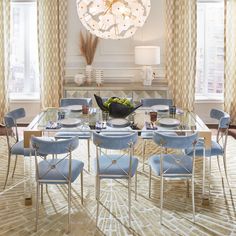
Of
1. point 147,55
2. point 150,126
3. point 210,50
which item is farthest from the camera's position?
point 210,50

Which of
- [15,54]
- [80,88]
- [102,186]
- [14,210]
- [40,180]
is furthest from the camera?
[15,54]

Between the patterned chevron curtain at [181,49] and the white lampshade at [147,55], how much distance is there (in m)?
0.58

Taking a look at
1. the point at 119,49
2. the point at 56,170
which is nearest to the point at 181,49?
the point at 119,49

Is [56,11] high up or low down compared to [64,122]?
up

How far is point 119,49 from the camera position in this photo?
7848 millimetres

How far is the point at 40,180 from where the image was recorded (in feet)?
13.7

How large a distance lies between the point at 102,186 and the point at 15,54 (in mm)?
3902

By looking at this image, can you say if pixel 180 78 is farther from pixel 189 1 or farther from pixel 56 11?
pixel 56 11

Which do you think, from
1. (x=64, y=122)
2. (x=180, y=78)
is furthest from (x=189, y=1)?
(x=64, y=122)

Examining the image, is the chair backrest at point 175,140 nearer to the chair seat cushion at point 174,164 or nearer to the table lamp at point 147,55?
the chair seat cushion at point 174,164

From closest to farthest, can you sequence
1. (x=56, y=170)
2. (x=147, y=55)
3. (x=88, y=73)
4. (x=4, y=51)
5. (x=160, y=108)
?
(x=56, y=170) < (x=160, y=108) < (x=147, y=55) < (x=88, y=73) < (x=4, y=51)

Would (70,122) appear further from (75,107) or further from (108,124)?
(75,107)

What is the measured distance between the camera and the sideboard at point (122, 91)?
7.40 m

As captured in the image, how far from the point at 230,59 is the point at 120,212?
4.22 m
